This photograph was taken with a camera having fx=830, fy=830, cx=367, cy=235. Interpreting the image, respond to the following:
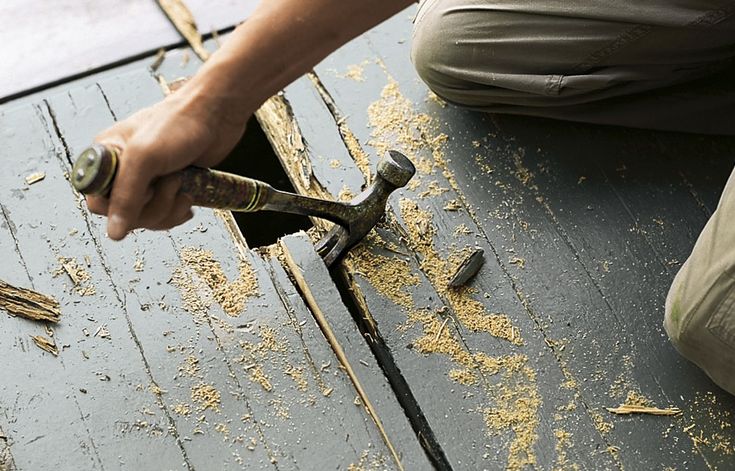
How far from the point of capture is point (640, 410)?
59.5 inches

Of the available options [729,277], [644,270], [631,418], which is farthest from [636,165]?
[631,418]

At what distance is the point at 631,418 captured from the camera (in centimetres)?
150

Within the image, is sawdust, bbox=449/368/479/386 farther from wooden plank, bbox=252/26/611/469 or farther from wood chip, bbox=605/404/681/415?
wood chip, bbox=605/404/681/415

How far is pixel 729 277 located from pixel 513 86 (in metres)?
0.62

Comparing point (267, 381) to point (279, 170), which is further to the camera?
point (279, 170)

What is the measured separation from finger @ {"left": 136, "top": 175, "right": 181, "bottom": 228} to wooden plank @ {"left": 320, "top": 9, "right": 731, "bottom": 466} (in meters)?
0.71

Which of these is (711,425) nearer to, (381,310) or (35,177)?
(381,310)

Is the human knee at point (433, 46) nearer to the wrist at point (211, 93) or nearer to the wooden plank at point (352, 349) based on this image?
the wooden plank at point (352, 349)

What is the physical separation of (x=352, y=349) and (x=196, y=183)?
47 centimetres

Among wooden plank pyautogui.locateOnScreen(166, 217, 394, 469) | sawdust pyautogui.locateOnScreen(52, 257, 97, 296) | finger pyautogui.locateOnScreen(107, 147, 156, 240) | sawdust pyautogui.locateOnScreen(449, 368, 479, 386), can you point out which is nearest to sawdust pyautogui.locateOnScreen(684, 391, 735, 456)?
sawdust pyautogui.locateOnScreen(449, 368, 479, 386)

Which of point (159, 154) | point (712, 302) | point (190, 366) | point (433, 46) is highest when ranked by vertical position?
point (433, 46)

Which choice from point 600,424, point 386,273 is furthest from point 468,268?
point 600,424

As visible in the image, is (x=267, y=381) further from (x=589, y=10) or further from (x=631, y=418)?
(x=589, y=10)

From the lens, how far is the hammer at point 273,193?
119 centimetres
